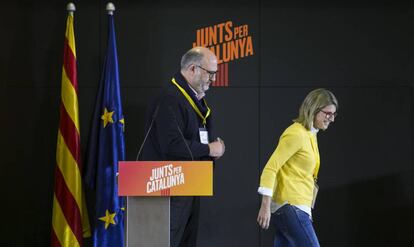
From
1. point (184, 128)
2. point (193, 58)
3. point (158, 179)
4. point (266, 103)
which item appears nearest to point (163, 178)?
point (158, 179)

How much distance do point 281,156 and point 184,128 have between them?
22.4 inches

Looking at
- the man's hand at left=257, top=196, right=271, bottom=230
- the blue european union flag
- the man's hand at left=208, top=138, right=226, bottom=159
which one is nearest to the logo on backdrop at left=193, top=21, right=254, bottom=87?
the blue european union flag

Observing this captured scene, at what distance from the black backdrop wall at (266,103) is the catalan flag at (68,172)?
386 mm

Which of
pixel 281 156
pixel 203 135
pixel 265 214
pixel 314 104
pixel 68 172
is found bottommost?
pixel 265 214

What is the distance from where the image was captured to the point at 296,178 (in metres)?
3.64

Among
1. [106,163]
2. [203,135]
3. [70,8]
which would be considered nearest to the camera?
[203,135]

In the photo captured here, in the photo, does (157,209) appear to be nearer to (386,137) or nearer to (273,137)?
(273,137)

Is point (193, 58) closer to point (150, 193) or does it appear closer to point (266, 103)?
point (150, 193)

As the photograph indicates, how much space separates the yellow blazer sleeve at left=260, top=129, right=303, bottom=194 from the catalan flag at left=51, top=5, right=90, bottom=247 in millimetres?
1730

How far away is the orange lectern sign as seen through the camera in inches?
110

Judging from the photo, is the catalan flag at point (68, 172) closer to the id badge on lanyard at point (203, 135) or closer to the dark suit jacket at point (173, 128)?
the dark suit jacket at point (173, 128)

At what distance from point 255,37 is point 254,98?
48cm

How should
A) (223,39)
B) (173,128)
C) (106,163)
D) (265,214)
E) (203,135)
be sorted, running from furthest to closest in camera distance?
(223,39) < (106,163) < (203,135) < (173,128) < (265,214)

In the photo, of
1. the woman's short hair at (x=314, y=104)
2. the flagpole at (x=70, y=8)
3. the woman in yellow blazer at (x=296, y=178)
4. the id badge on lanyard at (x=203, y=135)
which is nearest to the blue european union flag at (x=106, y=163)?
the flagpole at (x=70, y=8)
